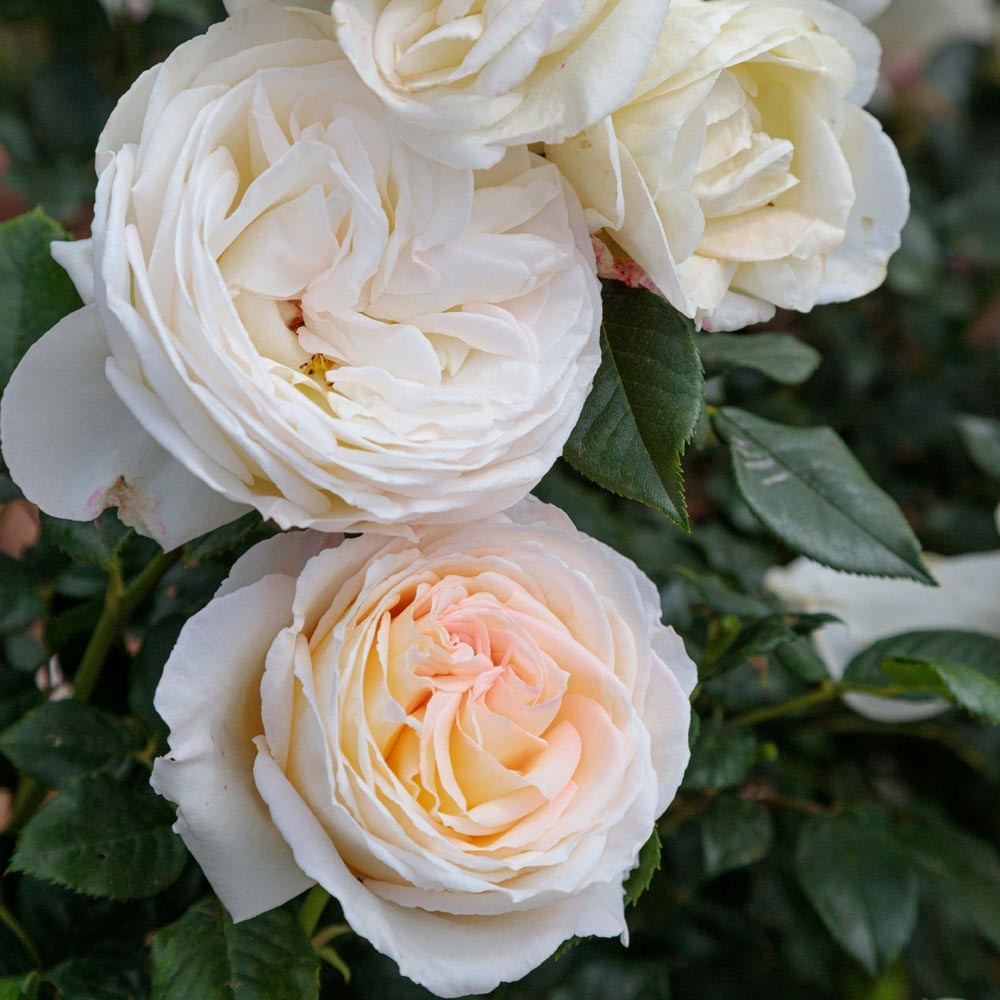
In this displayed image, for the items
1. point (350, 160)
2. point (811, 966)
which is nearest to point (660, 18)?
point (350, 160)

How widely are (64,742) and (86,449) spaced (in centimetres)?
20

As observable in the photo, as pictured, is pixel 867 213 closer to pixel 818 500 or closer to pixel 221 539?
pixel 818 500

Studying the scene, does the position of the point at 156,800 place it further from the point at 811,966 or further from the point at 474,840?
the point at 811,966

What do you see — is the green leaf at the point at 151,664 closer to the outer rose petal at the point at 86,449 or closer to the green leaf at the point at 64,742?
the green leaf at the point at 64,742

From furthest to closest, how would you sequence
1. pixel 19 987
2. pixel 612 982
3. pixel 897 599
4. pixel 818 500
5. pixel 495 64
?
1. pixel 897 599
2. pixel 612 982
3. pixel 818 500
4. pixel 19 987
5. pixel 495 64

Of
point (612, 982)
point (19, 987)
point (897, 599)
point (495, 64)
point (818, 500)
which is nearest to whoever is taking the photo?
point (495, 64)

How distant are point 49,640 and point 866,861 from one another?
517mm

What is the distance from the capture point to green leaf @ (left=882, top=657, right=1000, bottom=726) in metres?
0.54

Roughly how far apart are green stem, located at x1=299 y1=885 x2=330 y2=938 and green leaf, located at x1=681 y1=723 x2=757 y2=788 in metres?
0.21

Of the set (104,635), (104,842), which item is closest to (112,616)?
(104,635)

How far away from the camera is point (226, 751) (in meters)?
0.40

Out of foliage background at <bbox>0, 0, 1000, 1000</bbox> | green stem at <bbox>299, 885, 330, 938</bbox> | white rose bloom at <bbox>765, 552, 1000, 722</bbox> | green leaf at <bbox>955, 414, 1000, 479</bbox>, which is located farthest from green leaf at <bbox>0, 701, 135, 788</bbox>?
green leaf at <bbox>955, 414, 1000, 479</bbox>

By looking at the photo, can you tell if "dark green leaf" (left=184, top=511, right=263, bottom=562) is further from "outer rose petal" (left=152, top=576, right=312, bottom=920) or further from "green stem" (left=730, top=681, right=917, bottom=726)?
"green stem" (left=730, top=681, right=917, bottom=726)

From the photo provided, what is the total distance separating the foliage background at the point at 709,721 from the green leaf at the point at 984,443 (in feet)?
0.48
